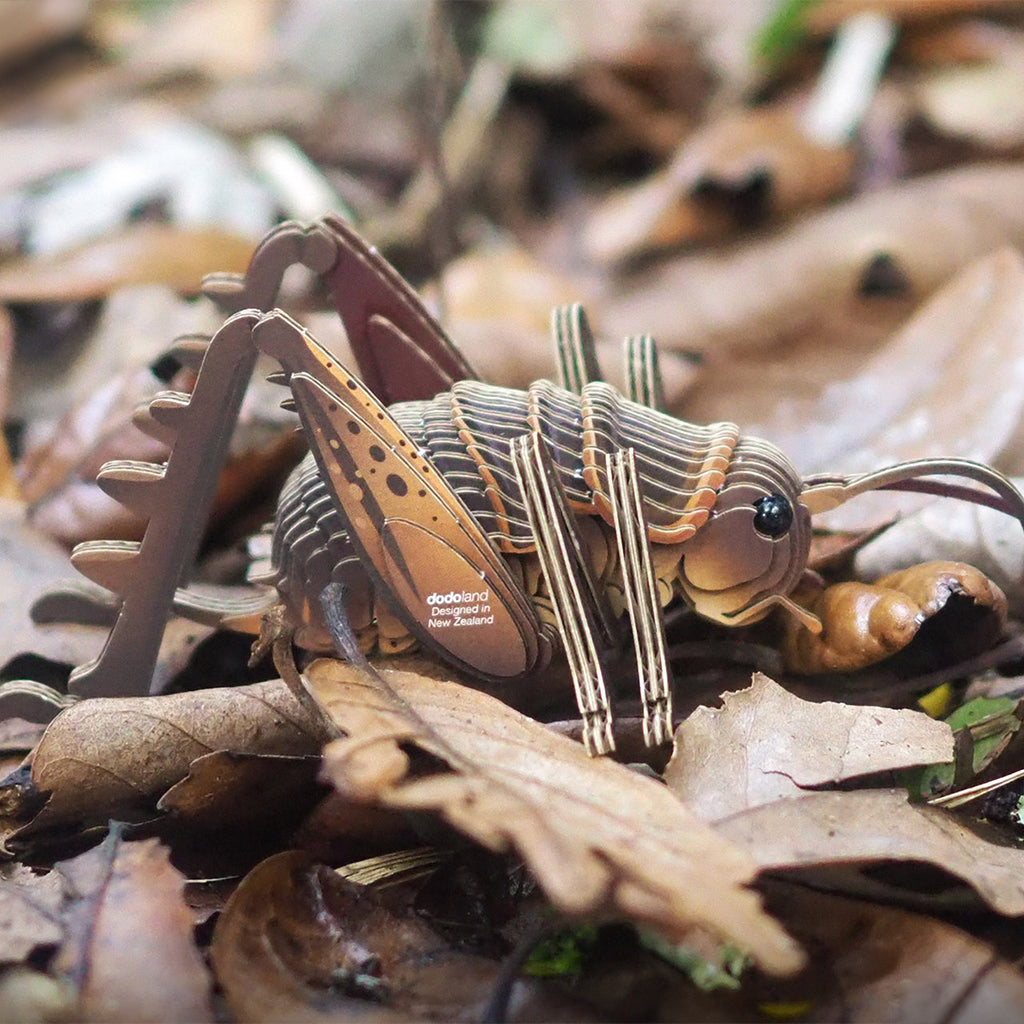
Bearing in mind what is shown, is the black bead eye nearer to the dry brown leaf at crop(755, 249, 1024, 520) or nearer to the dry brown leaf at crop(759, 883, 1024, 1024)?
the dry brown leaf at crop(755, 249, 1024, 520)

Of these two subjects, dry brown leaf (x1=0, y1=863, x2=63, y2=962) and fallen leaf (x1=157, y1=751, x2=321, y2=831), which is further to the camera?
fallen leaf (x1=157, y1=751, x2=321, y2=831)

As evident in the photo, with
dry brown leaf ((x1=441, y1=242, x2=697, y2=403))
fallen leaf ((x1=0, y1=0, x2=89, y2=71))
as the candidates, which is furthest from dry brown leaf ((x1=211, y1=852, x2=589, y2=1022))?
fallen leaf ((x1=0, y1=0, x2=89, y2=71))

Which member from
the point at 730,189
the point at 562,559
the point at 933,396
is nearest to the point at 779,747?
the point at 562,559

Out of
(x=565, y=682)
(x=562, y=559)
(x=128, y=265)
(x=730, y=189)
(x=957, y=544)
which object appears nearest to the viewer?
(x=562, y=559)

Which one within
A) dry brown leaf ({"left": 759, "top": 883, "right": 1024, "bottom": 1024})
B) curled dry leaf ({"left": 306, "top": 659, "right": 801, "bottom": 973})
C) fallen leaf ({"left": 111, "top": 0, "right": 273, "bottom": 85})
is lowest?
dry brown leaf ({"left": 759, "top": 883, "right": 1024, "bottom": 1024})

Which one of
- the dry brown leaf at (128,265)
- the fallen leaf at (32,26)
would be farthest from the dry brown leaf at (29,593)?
the fallen leaf at (32,26)

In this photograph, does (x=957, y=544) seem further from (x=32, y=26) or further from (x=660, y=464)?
(x=32, y=26)
